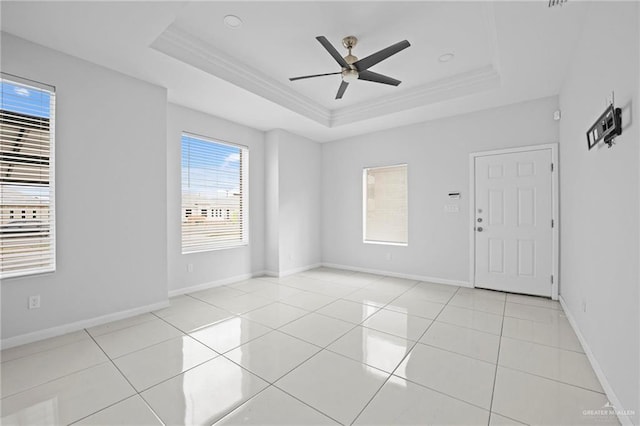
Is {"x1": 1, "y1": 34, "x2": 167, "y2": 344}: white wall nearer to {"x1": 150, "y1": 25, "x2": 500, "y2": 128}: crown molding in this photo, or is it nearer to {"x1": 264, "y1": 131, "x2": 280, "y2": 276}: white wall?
{"x1": 150, "y1": 25, "x2": 500, "y2": 128}: crown molding

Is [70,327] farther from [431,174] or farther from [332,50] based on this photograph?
[431,174]

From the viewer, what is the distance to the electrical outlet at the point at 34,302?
8.61 feet

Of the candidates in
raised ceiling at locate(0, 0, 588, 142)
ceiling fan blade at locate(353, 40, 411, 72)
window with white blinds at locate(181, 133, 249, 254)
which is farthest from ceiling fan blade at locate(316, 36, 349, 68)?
window with white blinds at locate(181, 133, 249, 254)

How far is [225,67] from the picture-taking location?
11.0ft

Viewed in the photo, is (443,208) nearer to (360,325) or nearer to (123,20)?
(360,325)

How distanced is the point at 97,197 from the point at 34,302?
3.71 feet

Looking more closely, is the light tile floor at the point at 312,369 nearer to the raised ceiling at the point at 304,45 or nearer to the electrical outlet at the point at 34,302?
the electrical outlet at the point at 34,302

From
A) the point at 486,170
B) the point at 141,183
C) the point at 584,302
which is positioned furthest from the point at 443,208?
the point at 141,183

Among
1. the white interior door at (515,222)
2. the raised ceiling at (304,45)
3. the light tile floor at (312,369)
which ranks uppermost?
the raised ceiling at (304,45)

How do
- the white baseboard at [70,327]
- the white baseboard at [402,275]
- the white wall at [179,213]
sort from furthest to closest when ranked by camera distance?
the white baseboard at [402,275] < the white wall at [179,213] < the white baseboard at [70,327]

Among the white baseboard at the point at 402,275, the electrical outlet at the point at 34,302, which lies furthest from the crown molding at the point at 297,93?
the white baseboard at the point at 402,275

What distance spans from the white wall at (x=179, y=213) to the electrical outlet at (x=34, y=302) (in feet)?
4.55

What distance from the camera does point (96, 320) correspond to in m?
3.02

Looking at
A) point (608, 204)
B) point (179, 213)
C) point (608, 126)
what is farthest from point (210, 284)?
point (608, 126)
